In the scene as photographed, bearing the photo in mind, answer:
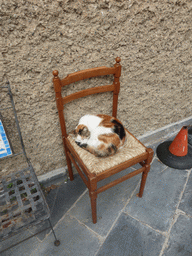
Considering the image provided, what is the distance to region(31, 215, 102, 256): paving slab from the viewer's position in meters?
1.33

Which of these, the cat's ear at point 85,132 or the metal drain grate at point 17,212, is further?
the cat's ear at point 85,132

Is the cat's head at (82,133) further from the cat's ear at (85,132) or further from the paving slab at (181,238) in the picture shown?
the paving slab at (181,238)

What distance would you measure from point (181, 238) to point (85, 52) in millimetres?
1659

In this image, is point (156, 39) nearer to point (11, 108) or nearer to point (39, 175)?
point (11, 108)

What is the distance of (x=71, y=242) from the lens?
54.4 inches

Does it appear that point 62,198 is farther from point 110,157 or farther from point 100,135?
point 100,135

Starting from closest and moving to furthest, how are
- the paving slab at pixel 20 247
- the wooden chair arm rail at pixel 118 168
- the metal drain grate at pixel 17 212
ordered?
the metal drain grate at pixel 17 212 → the wooden chair arm rail at pixel 118 168 → the paving slab at pixel 20 247

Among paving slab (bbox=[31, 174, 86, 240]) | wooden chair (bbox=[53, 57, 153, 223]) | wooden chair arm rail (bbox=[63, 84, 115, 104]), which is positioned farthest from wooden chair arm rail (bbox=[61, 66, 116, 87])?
paving slab (bbox=[31, 174, 86, 240])

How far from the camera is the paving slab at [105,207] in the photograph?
1.49 m

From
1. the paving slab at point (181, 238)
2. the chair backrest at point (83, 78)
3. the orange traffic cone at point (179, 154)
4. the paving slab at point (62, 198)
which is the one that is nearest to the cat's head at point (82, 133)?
the chair backrest at point (83, 78)

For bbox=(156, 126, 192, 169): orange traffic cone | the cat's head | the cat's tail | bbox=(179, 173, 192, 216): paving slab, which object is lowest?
bbox=(179, 173, 192, 216): paving slab

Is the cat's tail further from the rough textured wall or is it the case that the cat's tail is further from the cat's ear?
the rough textured wall

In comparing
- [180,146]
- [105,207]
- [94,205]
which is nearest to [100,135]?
[94,205]

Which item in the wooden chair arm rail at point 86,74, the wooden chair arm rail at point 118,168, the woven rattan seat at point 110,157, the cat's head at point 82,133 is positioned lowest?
the wooden chair arm rail at point 118,168
